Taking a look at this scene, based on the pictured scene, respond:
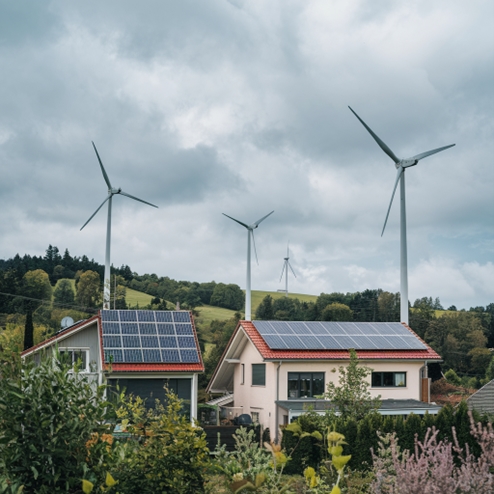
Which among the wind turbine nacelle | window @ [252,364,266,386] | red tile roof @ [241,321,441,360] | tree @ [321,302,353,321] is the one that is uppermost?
the wind turbine nacelle

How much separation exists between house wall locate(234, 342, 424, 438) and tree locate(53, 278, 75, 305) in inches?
2708

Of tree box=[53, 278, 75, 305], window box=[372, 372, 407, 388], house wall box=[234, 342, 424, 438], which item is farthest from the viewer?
tree box=[53, 278, 75, 305]

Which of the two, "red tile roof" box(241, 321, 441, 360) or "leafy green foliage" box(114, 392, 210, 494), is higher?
"red tile roof" box(241, 321, 441, 360)

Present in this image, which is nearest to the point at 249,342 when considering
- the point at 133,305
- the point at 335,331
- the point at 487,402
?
the point at 335,331

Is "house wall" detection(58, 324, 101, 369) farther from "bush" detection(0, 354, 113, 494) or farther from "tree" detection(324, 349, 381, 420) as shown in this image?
"bush" detection(0, 354, 113, 494)

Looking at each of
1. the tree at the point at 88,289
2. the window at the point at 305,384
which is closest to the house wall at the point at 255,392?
the window at the point at 305,384

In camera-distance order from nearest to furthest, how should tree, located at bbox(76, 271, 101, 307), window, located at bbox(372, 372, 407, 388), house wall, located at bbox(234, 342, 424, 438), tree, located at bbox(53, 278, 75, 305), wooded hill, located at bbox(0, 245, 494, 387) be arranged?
house wall, located at bbox(234, 342, 424, 438) → window, located at bbox(372, 372, 407, 388) → wooded hill, located at bbox(0, 245, 494, 387) → tree, located at bbox(76, 271, 101, 307) → tree, located at bbox(53, 278, 75, 305)

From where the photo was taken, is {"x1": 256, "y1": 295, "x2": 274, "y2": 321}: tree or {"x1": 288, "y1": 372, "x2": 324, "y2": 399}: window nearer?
{"x1": 288, "y1": 372, "x2": 324, "y2": 399}: window

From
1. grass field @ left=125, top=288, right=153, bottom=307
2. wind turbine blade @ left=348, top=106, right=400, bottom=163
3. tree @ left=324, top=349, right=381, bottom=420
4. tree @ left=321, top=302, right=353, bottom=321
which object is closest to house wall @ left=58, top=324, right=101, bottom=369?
tree @ left=324, top=349, right=381, bottom=420

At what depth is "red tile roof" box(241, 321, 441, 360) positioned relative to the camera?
35750 mm

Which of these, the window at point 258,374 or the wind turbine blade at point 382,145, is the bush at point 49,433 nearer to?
the window at point 258,374

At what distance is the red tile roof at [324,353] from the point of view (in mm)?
35750

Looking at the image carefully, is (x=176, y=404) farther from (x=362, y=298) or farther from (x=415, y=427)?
(x=362, y=298)

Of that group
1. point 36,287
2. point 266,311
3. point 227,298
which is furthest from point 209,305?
point 36,287
